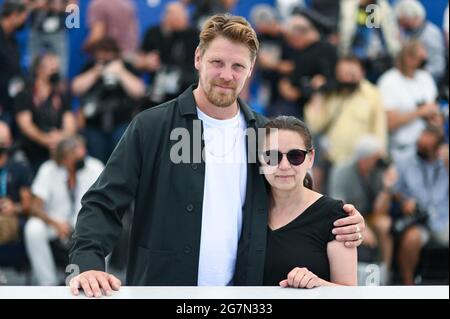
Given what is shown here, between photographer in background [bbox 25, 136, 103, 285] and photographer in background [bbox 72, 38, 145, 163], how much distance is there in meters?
0.14

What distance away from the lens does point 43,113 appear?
22.4 ft

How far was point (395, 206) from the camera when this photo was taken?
22.7ft

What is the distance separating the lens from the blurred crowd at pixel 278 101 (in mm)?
6703

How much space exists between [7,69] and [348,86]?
2733mm

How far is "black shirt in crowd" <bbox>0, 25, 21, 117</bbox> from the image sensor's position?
22.5ft

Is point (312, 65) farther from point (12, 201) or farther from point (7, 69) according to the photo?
point (12, 201)

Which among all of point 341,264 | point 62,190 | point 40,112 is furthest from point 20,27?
point 341,264

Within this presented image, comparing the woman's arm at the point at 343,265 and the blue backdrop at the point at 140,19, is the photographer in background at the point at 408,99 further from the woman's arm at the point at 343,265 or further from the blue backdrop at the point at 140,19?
→ the woman's arm at the point at 343,265

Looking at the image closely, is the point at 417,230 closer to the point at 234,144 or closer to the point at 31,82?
the point at 31,82

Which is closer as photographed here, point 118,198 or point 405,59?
point 118,198

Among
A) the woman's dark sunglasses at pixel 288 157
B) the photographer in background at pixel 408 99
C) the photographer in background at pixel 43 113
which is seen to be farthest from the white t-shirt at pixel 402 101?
the woman's dark sunglasses at pixel 288 157

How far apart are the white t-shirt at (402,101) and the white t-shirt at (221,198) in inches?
159
